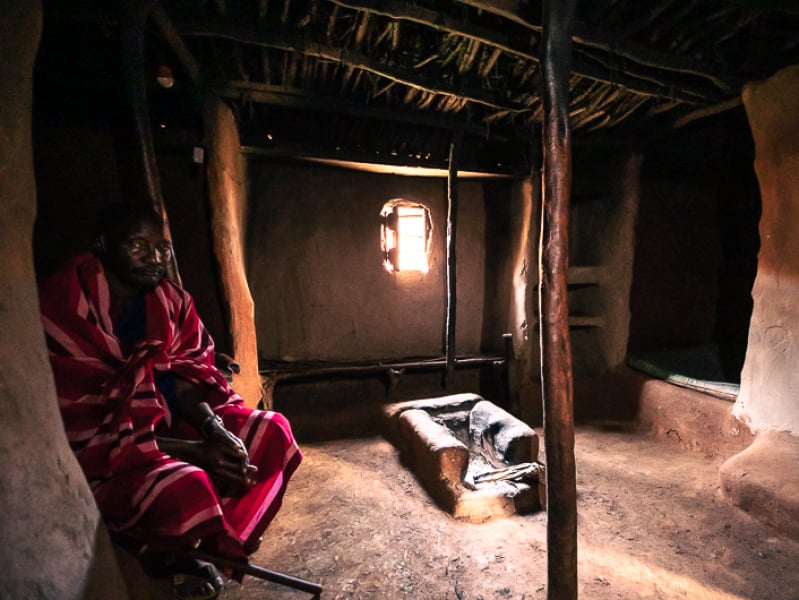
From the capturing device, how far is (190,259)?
12.4 ft

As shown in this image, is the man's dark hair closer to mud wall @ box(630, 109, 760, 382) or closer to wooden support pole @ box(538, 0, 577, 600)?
wooden support pole @ box(538, 0, 577, 600)

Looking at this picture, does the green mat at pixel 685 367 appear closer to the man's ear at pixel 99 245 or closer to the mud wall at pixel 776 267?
the mud wall at pixel 776 267

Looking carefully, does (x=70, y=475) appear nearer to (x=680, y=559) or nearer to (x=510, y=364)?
(x=680, y=559)

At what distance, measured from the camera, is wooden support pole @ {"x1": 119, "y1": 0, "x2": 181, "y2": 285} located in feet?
7.43

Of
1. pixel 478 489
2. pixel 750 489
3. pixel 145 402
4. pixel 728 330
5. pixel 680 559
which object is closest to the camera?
pixel 145 402

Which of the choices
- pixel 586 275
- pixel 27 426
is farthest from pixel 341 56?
pixel 586 275

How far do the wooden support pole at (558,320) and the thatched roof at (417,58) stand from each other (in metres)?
0.87

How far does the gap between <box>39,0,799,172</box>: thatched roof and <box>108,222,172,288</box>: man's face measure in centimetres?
152

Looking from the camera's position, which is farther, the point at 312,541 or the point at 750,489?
the point at 750,489

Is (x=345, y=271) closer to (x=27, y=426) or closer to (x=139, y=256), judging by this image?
(x=139, y=256)

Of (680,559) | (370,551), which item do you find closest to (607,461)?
(680,559)

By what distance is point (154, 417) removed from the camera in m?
1.58

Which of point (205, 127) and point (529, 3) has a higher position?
point (529, 3)

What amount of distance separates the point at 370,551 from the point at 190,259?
2.95 m
